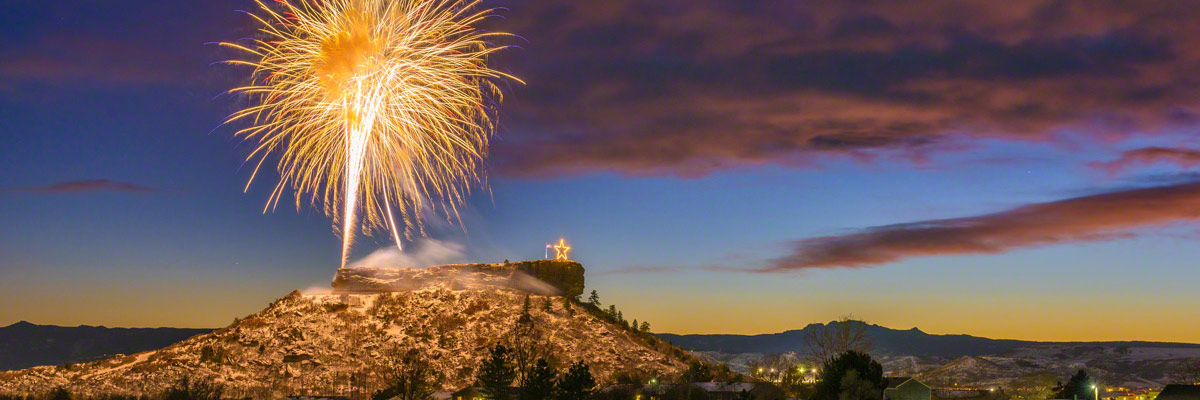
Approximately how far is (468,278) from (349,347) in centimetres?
2250

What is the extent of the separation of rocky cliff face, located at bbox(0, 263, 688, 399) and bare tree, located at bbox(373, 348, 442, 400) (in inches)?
51.3

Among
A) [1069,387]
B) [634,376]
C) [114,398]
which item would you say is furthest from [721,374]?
[114,398]

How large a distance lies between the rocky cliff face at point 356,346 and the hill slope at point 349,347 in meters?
0.13

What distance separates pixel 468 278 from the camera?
472 ft

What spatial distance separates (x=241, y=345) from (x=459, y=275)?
3061cm

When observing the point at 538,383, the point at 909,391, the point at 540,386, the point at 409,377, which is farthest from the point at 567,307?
the point at 909,391

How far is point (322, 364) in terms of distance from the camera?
12162 cm

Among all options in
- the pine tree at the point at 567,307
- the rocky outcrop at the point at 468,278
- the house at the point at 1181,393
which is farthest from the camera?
the rocky outcrop at the point at 468,278

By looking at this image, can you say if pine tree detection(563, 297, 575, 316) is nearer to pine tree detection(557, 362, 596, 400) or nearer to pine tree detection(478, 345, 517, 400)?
pine tree detection(478, 345, 517, 400)

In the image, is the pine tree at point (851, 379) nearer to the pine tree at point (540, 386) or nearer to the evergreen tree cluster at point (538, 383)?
the evergreen tree cluster at point (538, 383)

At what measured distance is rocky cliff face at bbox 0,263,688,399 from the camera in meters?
118

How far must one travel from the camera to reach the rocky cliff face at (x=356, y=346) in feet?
386

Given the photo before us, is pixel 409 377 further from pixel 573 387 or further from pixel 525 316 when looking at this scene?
pixel 573 387

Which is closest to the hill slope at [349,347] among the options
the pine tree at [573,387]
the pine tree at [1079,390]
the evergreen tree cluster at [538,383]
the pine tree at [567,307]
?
the pine tree at [567,307]
